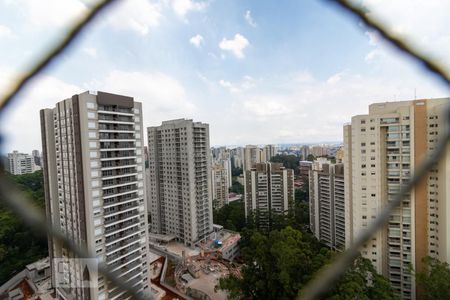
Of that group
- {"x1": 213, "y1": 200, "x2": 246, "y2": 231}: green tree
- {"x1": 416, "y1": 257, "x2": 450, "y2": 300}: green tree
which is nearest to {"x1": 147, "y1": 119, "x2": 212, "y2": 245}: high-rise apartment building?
{"x1": 213, "y1": 200, "x2": 246, "y2": 231}: green tree

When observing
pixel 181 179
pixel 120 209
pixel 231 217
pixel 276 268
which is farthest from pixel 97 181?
pixel 231 217

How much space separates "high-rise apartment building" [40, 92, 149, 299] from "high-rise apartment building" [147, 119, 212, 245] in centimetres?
531

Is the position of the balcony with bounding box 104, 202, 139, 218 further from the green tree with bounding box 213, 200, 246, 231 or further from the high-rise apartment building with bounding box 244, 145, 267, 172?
the high-rise apartment building with bounding box 244, 145, 267, 172

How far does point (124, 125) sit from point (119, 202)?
111 inches

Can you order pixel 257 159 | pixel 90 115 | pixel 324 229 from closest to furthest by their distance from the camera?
pixel 90 115, pixel 324 229, pixel 257 159

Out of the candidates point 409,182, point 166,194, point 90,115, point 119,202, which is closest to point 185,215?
point 166,194

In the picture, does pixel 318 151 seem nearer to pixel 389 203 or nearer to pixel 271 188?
pixel 271 188

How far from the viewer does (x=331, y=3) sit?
460mm

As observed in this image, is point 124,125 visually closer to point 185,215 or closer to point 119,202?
point 119,202

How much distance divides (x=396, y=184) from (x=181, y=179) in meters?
11.1

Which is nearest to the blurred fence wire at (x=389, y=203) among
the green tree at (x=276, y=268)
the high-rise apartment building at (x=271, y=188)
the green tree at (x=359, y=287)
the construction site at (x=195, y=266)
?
the green tree at (x=359, y=287)

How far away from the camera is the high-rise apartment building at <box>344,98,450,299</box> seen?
747 cm

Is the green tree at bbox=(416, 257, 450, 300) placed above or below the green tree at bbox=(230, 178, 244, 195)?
above

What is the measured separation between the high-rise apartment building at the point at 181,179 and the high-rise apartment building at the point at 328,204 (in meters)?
6.87
